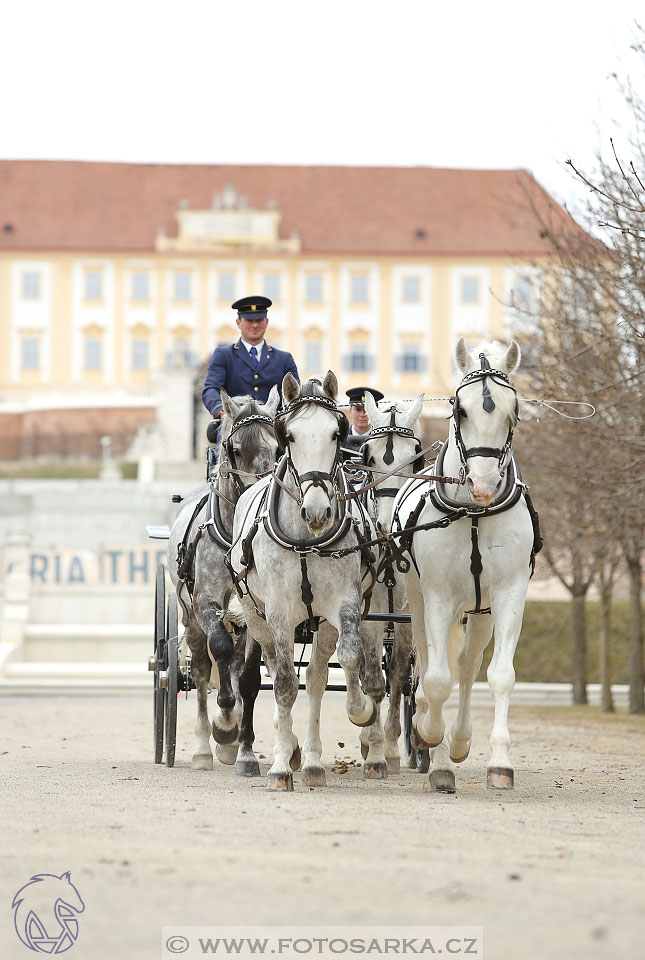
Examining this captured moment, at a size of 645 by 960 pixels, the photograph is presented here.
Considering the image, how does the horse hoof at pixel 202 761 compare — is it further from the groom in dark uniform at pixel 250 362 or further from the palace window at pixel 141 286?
the palace window at pixel 141 286

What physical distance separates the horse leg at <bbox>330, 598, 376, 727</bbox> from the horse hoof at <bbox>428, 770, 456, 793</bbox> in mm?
544

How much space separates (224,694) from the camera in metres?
10.8

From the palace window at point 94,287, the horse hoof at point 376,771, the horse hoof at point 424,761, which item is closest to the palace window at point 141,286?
the palace window at point 94,287

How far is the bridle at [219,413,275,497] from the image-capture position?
33.7 ft

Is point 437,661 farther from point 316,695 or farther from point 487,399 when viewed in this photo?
point 487,399

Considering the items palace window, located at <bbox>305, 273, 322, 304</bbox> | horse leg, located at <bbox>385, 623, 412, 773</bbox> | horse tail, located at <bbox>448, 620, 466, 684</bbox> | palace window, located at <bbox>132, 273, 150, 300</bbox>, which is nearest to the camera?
horse tail, located at <bbox>448, 620, 466, 684</bbox>

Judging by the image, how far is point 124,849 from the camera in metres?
6.42

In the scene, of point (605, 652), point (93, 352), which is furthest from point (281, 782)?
point (93, 352)

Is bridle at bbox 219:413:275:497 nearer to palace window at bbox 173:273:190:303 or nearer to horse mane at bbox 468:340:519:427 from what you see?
horse mane at bbox 468:340:519:427

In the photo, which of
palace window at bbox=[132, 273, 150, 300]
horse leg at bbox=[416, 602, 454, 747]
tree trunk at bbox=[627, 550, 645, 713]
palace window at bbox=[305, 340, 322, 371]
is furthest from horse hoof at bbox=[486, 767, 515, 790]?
palace window at bbox=[132, 273, 150, 300]

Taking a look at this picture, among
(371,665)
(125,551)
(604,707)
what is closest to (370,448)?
(371,665)

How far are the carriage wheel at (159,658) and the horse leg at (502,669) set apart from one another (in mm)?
3487

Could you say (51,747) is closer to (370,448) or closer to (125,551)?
(370,448)

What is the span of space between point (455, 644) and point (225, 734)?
2.09 m
